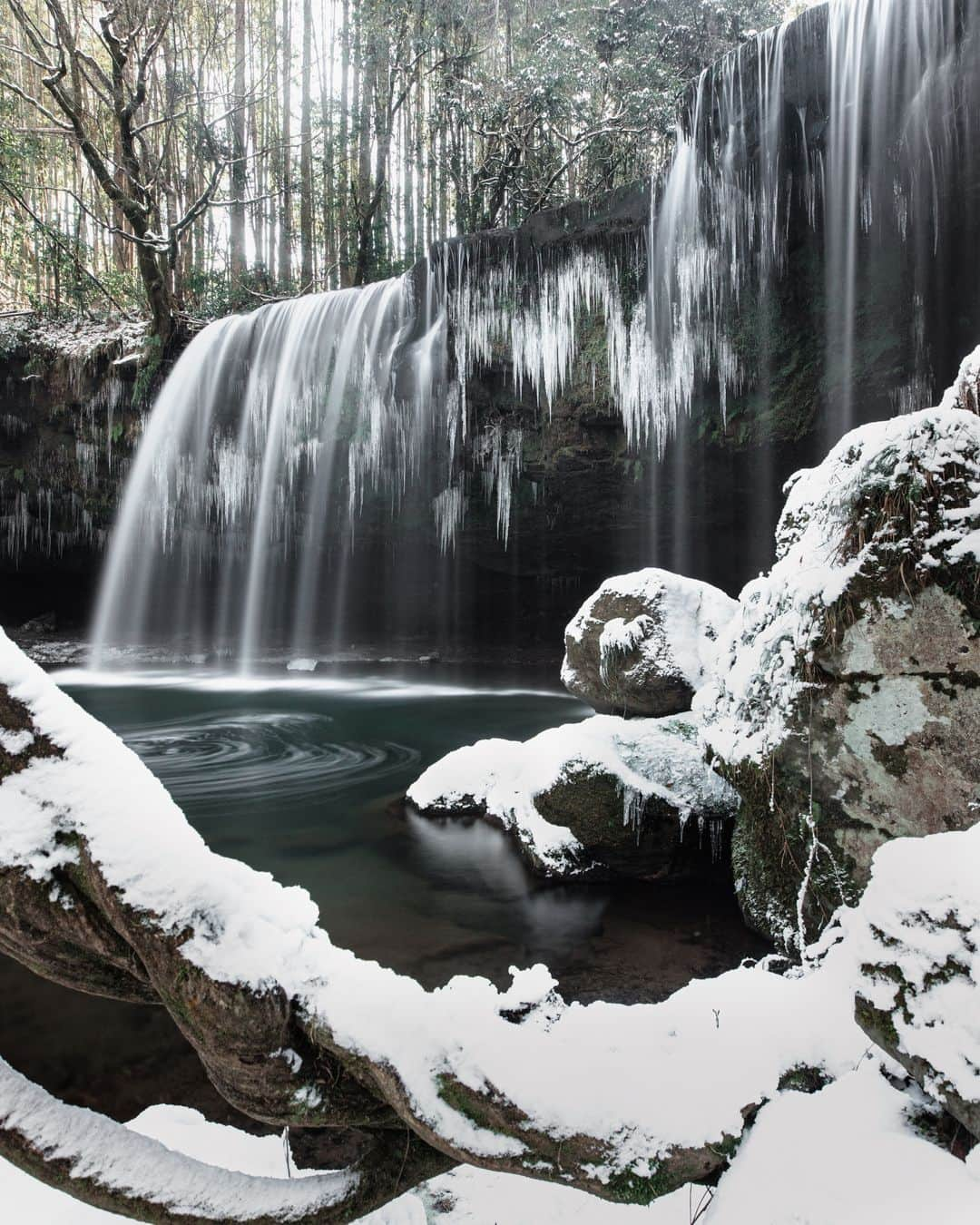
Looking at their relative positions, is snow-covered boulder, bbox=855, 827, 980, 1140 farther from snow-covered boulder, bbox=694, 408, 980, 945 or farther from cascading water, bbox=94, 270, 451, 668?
cascading water, bbox=94, 270, 451, 668

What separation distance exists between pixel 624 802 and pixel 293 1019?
353 centimetres

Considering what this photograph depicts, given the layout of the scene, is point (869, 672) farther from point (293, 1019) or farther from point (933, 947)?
point (293, 1019)

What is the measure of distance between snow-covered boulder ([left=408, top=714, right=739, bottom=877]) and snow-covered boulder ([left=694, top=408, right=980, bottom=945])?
1.23 metres

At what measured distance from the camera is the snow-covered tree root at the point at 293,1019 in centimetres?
96

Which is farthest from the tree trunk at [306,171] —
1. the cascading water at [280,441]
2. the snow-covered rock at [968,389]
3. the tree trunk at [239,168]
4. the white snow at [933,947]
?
the white snow at [933,947]

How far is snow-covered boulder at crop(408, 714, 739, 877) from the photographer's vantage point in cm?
432

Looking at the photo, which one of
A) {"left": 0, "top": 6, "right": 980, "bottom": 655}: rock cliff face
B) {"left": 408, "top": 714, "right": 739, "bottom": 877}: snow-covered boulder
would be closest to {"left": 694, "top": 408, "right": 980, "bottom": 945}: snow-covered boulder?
{"left": 408, "top": 714, "right": 739, "bottom": 877}: snow-covered boulder

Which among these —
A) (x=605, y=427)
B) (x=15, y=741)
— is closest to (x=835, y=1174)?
(x=15, y=741)

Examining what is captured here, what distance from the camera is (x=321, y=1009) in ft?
3.33

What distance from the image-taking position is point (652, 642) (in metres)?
5.43

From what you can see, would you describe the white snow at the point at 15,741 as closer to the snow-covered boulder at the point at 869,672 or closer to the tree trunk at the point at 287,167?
the snow-covered boulder at the point at 869,672

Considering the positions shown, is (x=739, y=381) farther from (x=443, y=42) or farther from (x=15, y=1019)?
(x=443, y=42)

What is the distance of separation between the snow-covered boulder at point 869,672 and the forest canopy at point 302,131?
10140 mm

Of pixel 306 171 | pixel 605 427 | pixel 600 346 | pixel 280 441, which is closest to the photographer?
pixel 600 346
